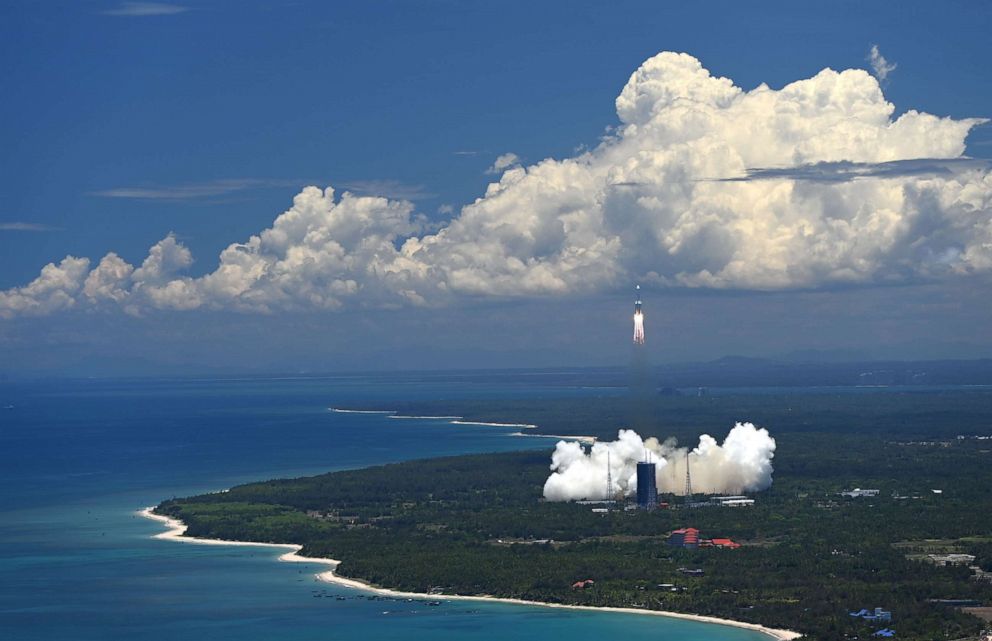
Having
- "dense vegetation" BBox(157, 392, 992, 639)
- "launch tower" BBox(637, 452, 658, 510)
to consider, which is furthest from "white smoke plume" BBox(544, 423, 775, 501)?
"launch tower" BBox(637, 452, 658, 510)

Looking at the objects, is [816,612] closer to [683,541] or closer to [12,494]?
[683,541]

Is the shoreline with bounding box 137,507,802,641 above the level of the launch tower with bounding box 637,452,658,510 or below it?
below

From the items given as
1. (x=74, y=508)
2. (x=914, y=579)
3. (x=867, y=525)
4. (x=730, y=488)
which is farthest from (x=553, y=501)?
(x=914, y=579)

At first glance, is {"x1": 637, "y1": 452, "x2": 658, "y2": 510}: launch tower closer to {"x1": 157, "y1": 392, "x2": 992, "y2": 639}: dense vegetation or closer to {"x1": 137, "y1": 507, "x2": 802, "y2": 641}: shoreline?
{"x1": 157, "y1": 392, "x2": 992, "y2": 639}: dense vegetation

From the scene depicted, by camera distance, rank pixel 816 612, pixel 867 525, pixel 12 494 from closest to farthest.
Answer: pixel 816 612
pixel 867 525
pixel 12 494

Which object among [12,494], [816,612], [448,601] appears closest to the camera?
[816,612]

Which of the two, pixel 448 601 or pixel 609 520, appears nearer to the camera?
pixel 448 601
